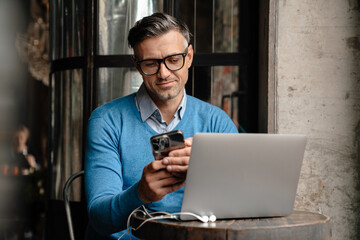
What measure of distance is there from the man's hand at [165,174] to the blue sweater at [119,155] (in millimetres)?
120

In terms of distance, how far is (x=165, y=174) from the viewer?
4.83 feet

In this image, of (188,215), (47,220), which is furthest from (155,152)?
(47,220)

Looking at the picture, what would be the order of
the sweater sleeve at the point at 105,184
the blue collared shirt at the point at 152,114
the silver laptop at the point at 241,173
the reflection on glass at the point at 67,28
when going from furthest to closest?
the reflection on glass at the point at 67,28 → the blue collared shirt at the point at 152,114 → the sweater sleeve at the point at 105,184 → the silver laptop at the point at 241,173

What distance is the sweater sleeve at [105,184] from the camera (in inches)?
63.5

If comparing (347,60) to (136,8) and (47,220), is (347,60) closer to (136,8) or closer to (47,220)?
(136,8)

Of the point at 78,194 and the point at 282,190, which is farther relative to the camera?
the point at 78,194

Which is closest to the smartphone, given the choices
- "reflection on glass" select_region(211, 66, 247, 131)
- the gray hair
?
the gray hair

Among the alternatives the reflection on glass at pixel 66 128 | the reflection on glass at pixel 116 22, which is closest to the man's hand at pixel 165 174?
the reflection on glass at pixel 116 22

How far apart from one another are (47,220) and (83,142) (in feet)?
2.30

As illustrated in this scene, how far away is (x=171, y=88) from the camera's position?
6.53 feet

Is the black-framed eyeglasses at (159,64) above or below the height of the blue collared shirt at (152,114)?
above

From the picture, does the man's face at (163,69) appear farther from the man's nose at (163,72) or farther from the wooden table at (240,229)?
the wooden table at (240,229)

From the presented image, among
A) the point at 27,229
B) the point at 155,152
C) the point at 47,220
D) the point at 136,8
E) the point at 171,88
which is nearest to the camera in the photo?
the point at 155,152

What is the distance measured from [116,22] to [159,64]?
1319 millimetres
